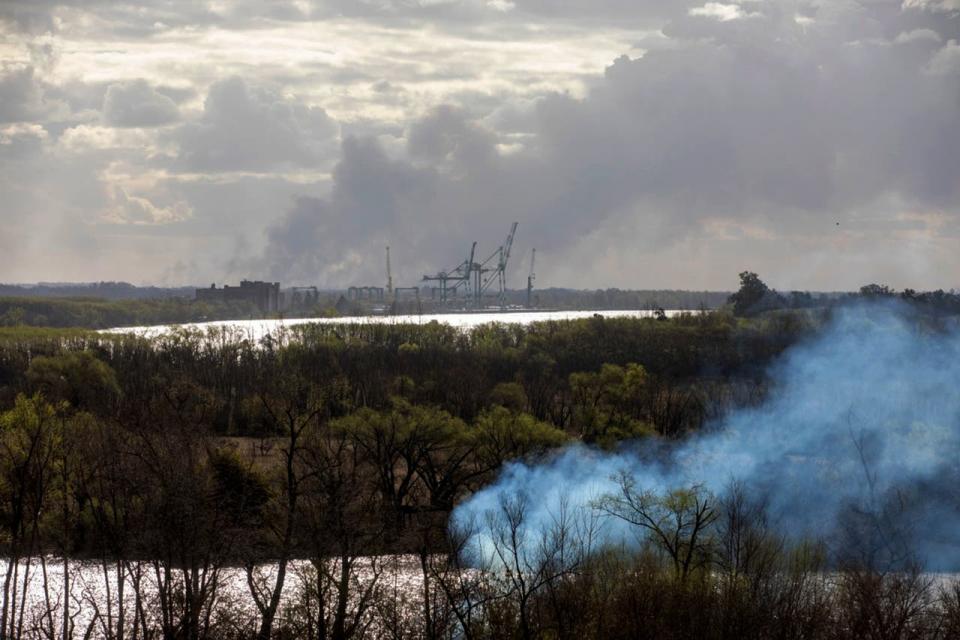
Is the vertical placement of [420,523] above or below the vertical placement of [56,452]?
below

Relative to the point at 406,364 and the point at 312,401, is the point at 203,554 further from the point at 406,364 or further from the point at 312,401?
the point at 406,364

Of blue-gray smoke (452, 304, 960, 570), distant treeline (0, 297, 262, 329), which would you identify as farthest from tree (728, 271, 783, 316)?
distant treeline (0, 297, 262, 329)

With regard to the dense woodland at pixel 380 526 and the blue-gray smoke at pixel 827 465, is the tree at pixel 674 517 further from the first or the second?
the blue-gray smoke at pixel 827 465

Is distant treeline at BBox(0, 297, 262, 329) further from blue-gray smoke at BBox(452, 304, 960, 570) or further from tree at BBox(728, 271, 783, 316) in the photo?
blue-gray smoke at BBox(452, 304, 960, 570)

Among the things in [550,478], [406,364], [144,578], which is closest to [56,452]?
[144,578]

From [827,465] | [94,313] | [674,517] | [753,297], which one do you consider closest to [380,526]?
[674,517]
